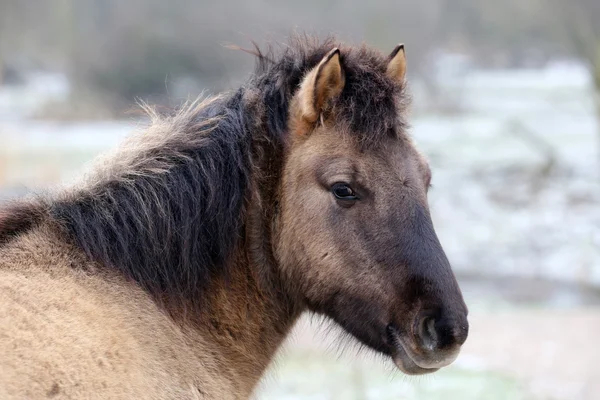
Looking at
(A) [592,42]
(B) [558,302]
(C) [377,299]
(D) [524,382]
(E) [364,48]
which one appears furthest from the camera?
(A) [592,42]

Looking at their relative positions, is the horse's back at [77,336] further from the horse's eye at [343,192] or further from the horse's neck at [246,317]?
the horse's eye at [343,192]

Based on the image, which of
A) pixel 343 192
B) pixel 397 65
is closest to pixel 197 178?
pixel 343 192

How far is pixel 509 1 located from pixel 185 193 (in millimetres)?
21497

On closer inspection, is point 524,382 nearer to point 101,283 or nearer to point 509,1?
point 101,283

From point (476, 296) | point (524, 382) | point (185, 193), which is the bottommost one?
point (185, 193)

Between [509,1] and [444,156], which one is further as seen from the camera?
[509,1]

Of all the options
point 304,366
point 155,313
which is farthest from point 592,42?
point 155,313

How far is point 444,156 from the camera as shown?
17141 millimetres

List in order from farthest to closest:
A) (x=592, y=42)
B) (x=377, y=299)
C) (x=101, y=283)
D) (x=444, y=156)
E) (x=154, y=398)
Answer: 1. (x=444, y=156)
2. (x=592, y=42)
3. (x=377, y=299)
4. (x=101, y=283)
5. (x=154, y=398)

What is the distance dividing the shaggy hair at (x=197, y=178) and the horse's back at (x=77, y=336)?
0.38 ft

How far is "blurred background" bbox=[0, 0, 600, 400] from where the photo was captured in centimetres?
756

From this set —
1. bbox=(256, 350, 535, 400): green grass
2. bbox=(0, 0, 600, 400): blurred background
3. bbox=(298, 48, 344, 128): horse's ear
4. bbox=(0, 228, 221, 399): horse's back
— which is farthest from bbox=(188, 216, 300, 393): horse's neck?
bbox=(256, 350, 535, 400): green grass

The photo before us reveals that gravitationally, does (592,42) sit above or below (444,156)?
above

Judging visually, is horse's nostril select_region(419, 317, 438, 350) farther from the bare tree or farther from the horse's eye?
the bare tree
